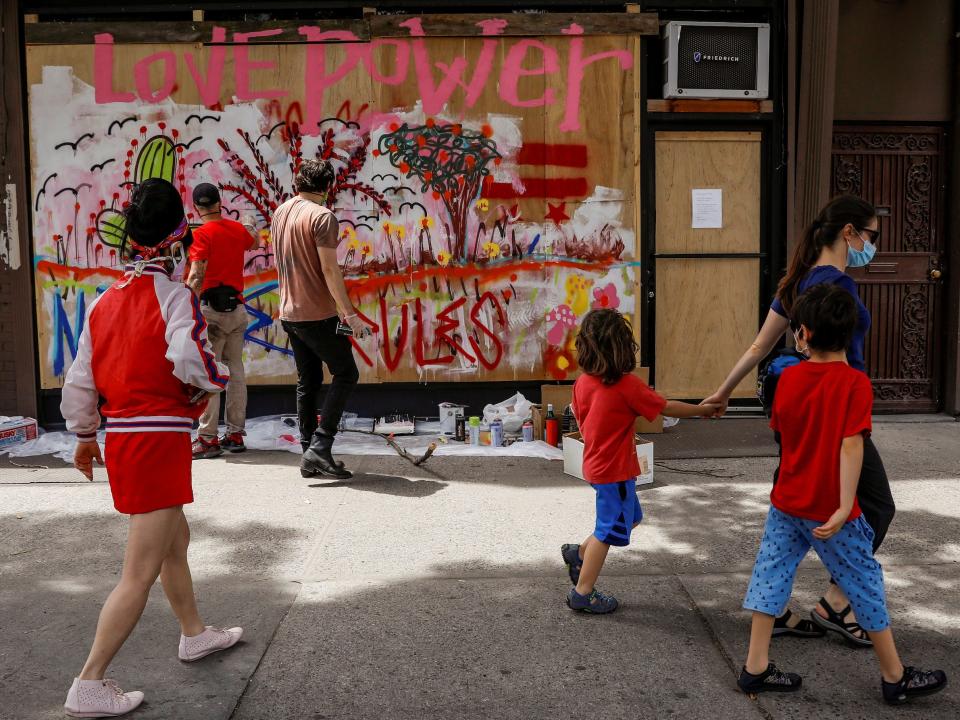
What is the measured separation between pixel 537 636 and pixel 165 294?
6.09 ft

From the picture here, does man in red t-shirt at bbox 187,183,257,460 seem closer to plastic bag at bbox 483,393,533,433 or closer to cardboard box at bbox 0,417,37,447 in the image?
cardboard box at bbox 0,417,37,447

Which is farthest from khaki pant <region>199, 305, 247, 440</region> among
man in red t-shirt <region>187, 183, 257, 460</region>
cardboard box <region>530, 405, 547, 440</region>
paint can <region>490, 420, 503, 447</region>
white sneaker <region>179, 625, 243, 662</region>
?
white sneaker <region>179, 625, 243, 662</region>

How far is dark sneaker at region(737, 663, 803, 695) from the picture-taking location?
307cm

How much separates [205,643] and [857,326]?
8.67 feet

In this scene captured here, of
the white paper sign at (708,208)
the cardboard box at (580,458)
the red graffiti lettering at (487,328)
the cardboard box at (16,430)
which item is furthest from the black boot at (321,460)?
the white paper sign at (708,208)

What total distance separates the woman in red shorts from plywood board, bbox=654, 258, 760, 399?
18.6 feet

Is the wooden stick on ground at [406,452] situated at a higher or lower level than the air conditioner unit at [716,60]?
lower

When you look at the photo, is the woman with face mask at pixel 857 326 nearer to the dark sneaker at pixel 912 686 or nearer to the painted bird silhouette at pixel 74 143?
the dark sneaker at pixel 912 686

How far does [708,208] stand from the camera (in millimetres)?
8031

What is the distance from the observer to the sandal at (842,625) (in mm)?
3430

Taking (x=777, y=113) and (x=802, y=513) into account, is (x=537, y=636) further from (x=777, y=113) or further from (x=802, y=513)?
(x=777, y=113)

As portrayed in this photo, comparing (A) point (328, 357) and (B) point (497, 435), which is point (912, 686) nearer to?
(A) point (328, 357)

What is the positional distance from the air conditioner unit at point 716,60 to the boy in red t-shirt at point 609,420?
4.78 m

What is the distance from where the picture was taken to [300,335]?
19.3 feet
